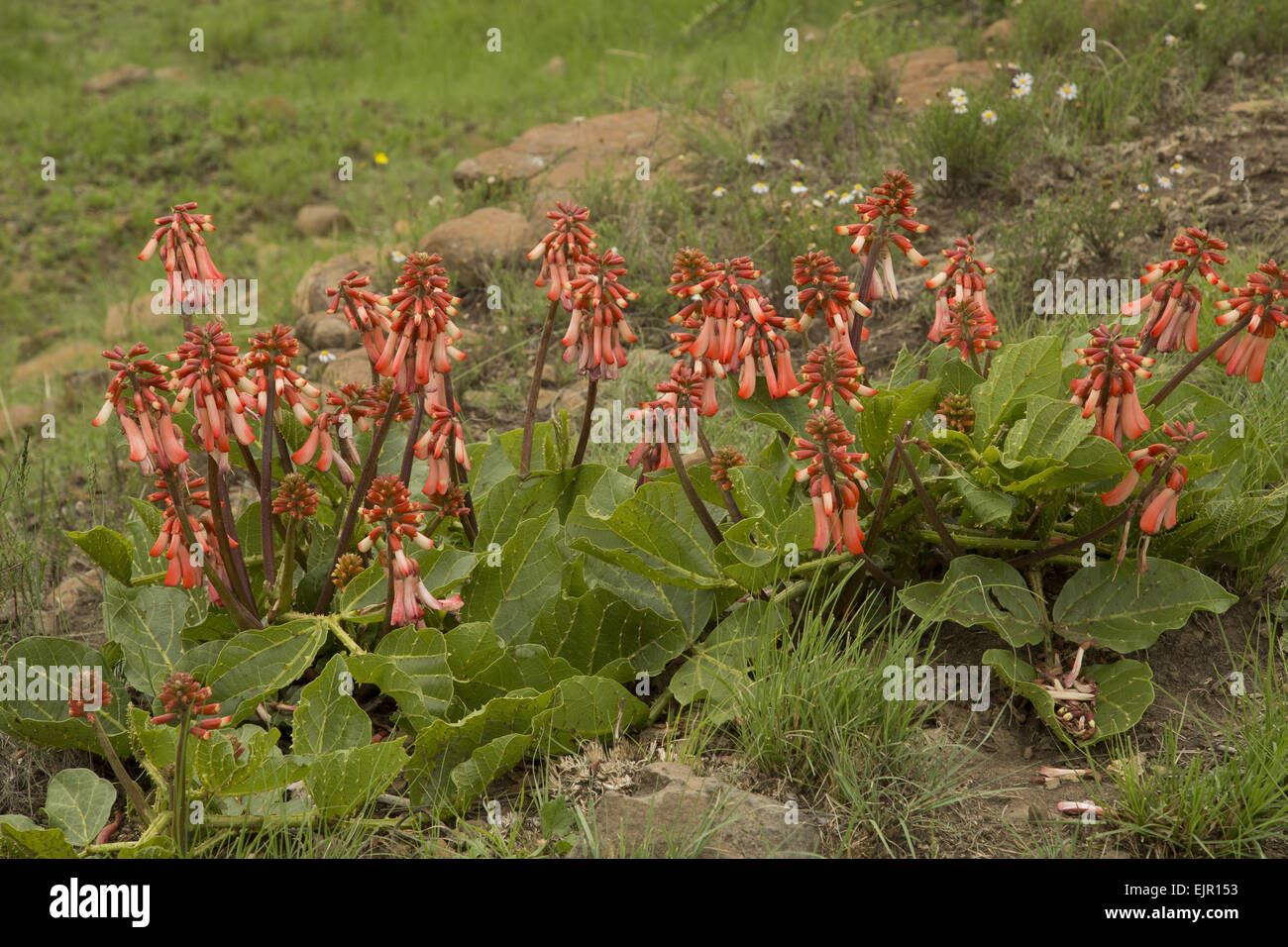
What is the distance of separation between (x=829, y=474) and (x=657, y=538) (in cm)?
58

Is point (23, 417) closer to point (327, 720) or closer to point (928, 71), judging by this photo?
point (327, 720)

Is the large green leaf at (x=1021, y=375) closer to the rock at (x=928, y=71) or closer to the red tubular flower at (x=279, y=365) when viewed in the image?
the red tubular flower at (x=279, y=365)

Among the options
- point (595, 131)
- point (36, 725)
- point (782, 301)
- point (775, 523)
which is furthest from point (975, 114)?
point (36, 725)

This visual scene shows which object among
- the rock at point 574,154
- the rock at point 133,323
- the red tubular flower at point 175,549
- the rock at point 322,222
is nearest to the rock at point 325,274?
the rock at point 574,154

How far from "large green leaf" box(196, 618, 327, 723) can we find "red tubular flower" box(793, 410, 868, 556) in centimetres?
124

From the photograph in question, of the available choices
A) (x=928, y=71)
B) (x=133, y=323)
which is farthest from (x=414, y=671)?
Result: (x=928, y=71)

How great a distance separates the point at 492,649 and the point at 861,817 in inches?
37.7

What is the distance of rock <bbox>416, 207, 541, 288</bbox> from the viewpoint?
5.64 metres

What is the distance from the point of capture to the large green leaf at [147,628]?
9.54ft

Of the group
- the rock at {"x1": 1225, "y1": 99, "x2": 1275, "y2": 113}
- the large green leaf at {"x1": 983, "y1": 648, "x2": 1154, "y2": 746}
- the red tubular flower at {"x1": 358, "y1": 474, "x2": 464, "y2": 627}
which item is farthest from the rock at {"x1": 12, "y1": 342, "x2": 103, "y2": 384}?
the rock at {"x1": 1225, "y1": 99, "x2": 1275, "y2": 113}

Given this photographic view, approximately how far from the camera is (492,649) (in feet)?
9.05

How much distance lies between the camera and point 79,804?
2.55 m

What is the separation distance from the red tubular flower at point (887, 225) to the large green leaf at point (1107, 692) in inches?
40.2
